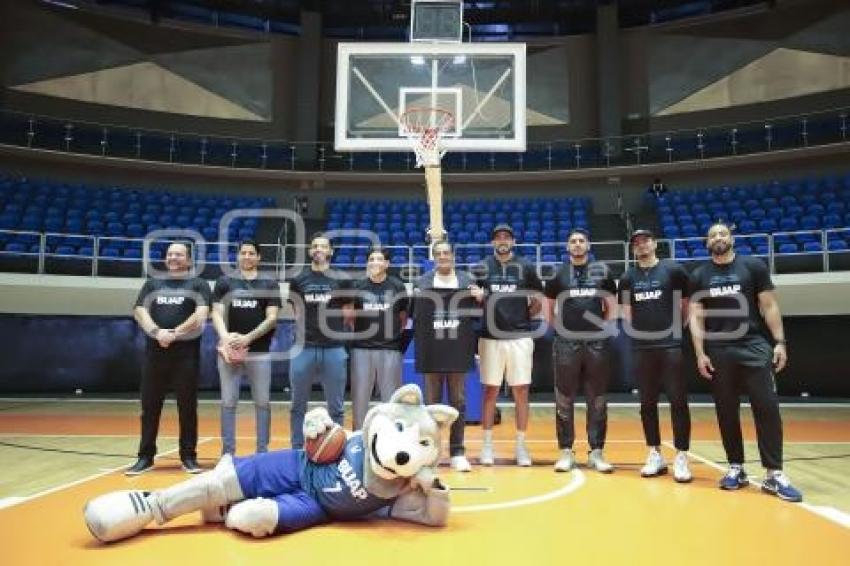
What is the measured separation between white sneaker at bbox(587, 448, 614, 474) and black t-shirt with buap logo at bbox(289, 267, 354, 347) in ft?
7.97

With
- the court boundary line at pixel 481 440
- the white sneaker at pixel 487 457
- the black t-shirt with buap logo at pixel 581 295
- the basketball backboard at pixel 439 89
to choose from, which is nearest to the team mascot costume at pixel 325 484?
the white sneaker at pixel 487 457

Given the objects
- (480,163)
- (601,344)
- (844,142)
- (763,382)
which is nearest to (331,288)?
(601,344)

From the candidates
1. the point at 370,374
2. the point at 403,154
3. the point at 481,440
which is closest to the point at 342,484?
the point at 370,374

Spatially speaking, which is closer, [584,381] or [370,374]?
[370,374]

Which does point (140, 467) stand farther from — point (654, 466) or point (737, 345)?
point (737, 345)

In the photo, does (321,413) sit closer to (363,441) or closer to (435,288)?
(363,441)

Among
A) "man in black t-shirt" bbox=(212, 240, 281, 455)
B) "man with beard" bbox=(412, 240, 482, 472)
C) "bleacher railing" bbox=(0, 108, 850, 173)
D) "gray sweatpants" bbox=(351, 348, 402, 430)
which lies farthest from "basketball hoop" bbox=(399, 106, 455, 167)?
"bleacher railing" bbox=(0, 108, 850, 173)

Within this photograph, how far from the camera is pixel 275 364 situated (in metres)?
13.7

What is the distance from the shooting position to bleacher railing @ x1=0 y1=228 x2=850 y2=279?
38.0 feet

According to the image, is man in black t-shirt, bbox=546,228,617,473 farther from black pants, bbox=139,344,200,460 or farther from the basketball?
black pants, bbox=139,344,200,460

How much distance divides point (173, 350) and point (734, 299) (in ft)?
15.0

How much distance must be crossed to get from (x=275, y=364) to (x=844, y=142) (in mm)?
14394

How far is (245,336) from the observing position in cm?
517

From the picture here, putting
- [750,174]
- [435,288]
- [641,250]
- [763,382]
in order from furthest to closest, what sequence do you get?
[750,174] < [435,288] < [641,250] < [763,382]
